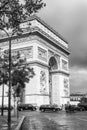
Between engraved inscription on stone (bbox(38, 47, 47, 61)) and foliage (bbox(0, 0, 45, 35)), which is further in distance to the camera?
engraved inscription on stone (bbox(38, 47, 47, 61))

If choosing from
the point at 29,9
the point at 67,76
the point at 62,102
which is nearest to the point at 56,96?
the point at 62,102

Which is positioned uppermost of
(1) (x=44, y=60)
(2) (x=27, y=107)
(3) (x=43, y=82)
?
(1) (x=44, y=60)

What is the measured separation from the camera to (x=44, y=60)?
67.2 meters

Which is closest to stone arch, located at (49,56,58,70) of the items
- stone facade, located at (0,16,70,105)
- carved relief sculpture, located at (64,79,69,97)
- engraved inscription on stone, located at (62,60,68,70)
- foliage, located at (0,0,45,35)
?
stone facade, located at (0,16,70,105)

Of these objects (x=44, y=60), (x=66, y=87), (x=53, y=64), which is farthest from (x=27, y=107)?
(x=66, y=87)

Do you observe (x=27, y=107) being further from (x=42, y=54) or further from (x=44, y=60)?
(x=42, y=54)

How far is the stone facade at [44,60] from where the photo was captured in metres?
62.6

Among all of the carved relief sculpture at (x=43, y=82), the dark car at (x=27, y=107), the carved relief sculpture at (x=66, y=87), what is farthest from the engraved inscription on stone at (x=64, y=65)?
the dark car at (x=27, y=107)

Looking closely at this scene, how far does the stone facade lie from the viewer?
62.6 meters

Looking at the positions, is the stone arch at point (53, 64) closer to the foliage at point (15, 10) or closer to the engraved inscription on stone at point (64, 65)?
the engraved inscription on stone at point (64, 65)

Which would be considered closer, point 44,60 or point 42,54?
point 42,54

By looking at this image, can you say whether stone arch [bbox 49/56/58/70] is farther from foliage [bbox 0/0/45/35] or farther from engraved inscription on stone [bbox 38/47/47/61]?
foliage [bbox 0/0/45/35]

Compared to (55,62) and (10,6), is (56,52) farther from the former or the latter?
(10,6)

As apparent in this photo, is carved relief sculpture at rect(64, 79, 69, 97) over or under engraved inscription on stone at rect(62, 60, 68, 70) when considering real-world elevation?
under
